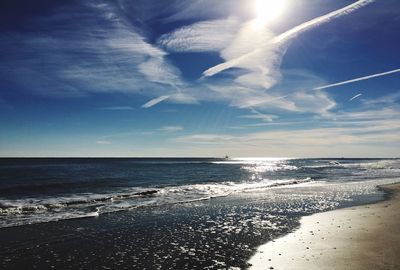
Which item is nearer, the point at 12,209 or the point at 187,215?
the point at 187,215

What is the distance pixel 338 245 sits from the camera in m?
12.6

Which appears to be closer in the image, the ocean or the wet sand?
the wet sand

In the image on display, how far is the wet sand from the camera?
10523 millimetres

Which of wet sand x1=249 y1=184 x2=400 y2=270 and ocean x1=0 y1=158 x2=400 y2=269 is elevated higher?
wet sand x1=249 y1=184 x2=400 y2=270

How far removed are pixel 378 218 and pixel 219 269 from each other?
11473mm

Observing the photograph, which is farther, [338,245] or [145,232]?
[145,232]

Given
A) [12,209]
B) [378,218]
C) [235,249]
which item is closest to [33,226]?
[12,209]

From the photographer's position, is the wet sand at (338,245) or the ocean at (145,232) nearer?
the wet sand at (338,245)

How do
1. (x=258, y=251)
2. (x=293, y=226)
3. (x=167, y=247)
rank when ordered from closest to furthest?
1. (x=258, y=251)
2. (x=167, y=247)
3. (x=293, y=226)

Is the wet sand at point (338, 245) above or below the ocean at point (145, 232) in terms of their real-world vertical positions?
above

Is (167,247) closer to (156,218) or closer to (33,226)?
(156,218)

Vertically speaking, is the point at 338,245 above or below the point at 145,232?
above

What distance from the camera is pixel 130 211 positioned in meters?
22.5

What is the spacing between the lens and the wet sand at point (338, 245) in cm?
1052
